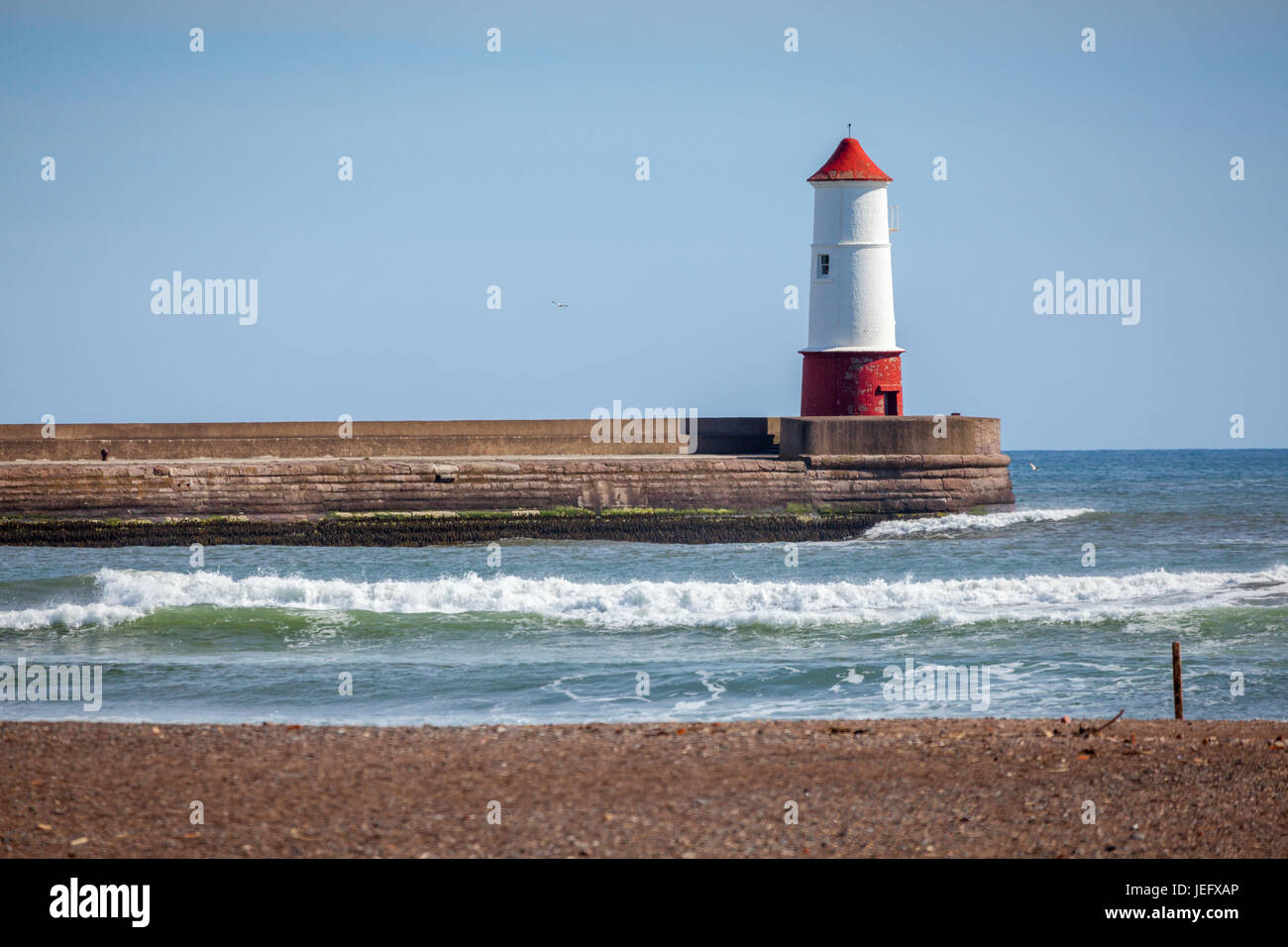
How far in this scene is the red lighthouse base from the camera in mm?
27000

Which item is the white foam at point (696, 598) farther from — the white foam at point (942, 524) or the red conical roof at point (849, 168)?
the red conical roof at point (849, 168)

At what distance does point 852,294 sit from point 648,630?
1439cm

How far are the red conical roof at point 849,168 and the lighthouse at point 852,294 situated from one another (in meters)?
0.02

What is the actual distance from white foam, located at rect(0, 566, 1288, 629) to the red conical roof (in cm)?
1199

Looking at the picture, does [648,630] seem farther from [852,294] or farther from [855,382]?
[852,294]

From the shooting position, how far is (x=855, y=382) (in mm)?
27016
